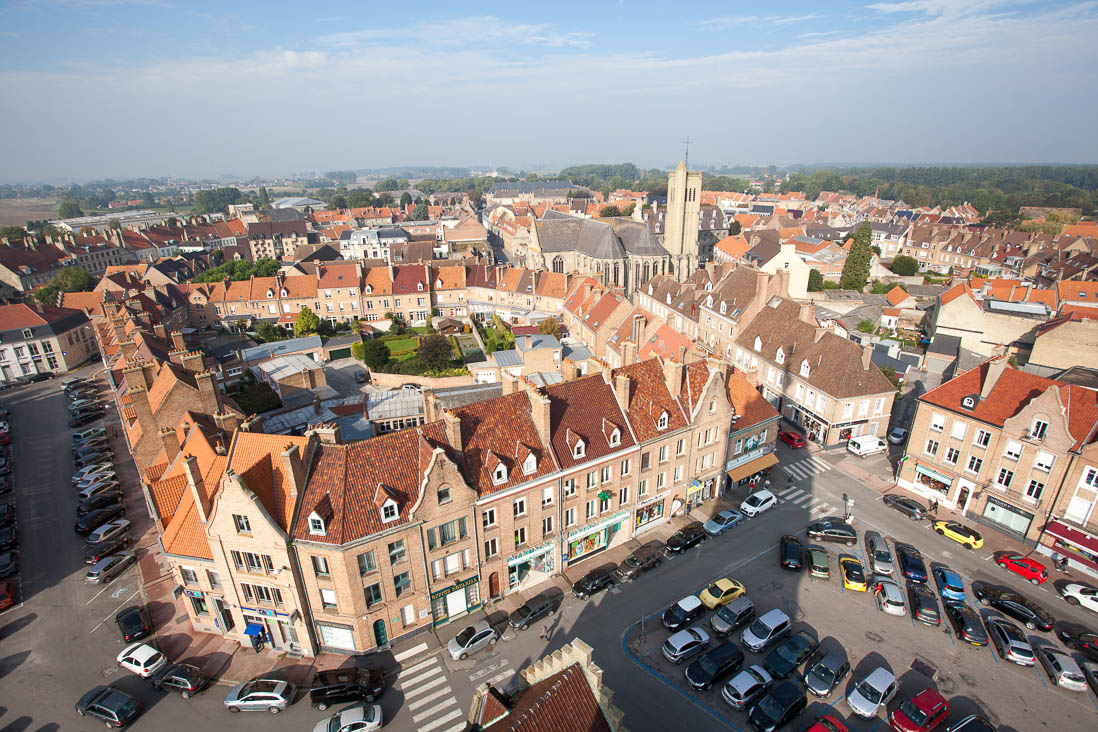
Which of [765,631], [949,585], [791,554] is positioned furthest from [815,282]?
[765,631]

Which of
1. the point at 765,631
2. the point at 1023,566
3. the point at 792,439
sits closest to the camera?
the point at 765,631

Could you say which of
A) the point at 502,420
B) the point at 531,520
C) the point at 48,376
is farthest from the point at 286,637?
the point at 48,376

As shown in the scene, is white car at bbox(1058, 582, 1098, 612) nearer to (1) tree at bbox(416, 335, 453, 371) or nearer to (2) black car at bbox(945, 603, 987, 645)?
(2) black car at bbox(945, 603, 987, 645)

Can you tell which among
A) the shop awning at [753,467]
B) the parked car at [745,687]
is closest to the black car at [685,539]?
the shop awning at [753,467]

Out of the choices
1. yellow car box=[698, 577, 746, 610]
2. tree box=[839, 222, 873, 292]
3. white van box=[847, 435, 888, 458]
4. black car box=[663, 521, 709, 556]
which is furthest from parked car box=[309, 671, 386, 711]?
tree box=[839, 222, 873, 292]

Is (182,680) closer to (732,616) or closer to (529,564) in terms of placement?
(529,564)
